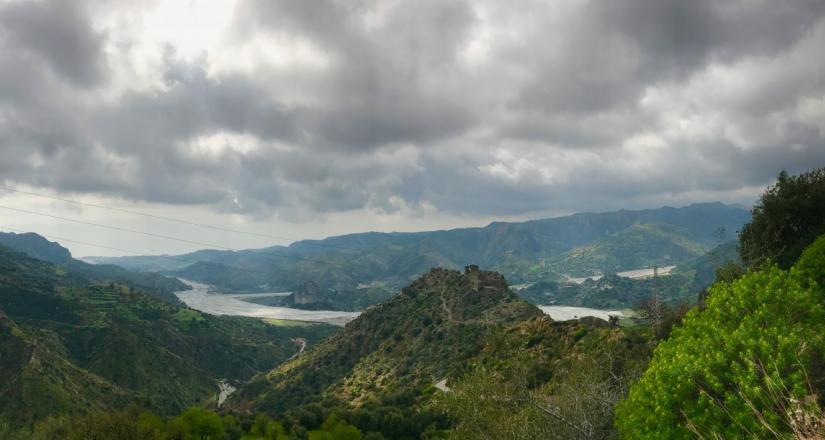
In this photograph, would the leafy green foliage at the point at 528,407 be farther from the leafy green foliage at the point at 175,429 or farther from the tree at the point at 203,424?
the tree at the point at 203,424

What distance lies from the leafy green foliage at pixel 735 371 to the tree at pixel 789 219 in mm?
51833

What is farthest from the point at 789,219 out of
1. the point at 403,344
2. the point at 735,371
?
the point at 403,344

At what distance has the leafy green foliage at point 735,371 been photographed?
2083cm

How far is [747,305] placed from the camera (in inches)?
1266

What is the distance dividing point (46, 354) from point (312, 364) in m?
93.4

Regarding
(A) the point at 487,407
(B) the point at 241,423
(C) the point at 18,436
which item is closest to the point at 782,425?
(A) the point at 487,407

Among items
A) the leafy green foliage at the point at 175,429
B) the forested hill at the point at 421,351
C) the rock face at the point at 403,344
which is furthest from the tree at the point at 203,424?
the rock face at the point at 403,344

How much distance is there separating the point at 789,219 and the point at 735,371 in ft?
241

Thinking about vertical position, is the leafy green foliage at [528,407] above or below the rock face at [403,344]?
above

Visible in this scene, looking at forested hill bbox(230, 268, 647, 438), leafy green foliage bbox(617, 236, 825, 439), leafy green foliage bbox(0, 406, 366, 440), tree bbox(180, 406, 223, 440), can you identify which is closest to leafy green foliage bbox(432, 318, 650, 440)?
leafy green foliage bbox(617, 236, 825, 439)

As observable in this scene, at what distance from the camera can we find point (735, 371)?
2228 cm

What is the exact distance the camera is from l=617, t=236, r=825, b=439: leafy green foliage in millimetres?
20828

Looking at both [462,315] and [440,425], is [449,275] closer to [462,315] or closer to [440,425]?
[462,315]

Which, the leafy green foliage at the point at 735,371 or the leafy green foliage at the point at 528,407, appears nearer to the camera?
the leafy green foliage at the point at 735,371
